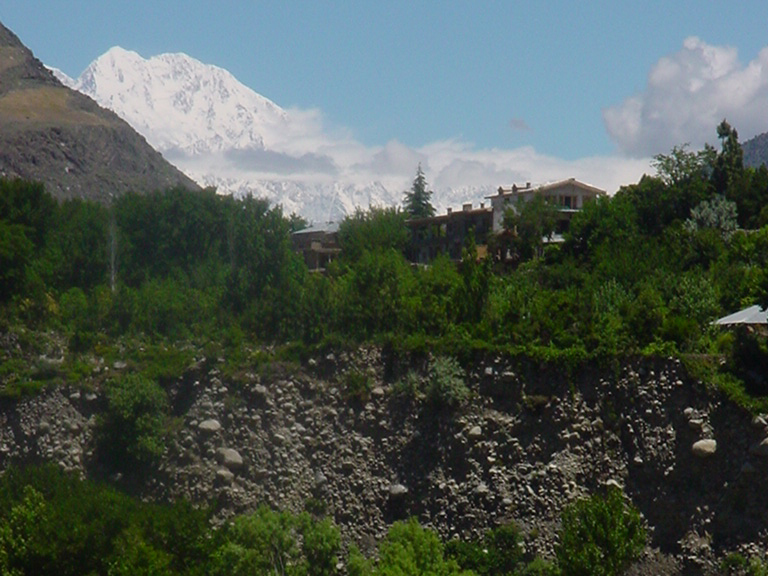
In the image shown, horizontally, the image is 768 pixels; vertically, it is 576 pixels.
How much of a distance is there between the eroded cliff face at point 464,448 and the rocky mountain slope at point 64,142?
198 feet

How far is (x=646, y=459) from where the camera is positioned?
2473 cm

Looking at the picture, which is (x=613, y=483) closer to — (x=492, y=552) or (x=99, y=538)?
(x=492, y=552)

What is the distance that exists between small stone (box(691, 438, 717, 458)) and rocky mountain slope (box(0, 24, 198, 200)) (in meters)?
68.3

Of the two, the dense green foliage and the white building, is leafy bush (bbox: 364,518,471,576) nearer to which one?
the dense green foliage

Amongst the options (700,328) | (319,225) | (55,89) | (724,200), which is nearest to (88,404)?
(700,328)

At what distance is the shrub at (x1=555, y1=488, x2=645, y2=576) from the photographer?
857 inches

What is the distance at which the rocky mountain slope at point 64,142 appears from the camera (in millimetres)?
93188

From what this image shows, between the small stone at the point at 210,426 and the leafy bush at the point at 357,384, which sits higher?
the leafy bush at the point at 357,384

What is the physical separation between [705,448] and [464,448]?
5.40m

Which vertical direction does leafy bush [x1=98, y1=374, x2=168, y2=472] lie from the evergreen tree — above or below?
below

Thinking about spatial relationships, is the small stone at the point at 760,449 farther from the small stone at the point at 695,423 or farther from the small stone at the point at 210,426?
the small stone at the point at 210,426

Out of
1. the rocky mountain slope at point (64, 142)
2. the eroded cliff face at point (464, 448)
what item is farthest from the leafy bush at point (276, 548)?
the rocky mountain slope at point (64, 142)

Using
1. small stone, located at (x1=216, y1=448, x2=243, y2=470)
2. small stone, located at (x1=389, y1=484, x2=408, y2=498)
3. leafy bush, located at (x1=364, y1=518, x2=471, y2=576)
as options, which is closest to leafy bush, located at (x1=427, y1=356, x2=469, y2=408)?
small stone, located at (x1=389, y1=484, x2=408, y2=498)

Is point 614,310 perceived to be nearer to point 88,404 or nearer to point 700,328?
point 700,328
